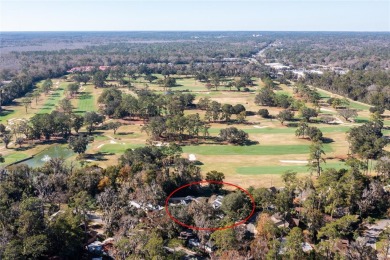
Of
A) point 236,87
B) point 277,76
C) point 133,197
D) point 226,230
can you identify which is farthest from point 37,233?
point 277,76

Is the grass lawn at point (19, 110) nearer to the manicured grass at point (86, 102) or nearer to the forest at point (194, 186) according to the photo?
the forest at point (194, 186)

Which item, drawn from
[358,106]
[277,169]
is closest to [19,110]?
[277,169]

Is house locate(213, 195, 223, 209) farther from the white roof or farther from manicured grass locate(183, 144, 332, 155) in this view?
manicured grass locate(183, 144, 332, 155)

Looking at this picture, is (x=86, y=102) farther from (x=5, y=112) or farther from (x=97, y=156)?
(x=97, y=156)

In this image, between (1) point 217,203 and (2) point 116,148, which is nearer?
(1) point 217,203

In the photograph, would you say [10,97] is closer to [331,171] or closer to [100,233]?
[100,233]

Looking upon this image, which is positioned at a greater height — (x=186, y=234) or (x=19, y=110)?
(x=19, y=110)
